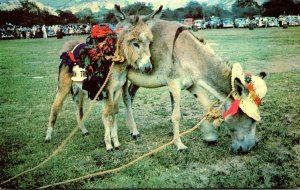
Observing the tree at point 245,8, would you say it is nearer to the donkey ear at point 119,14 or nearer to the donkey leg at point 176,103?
the donkey leg at point 176,103

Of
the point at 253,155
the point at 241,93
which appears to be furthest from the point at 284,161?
the point at 241,93

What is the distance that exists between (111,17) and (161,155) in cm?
171

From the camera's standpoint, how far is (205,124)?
14.0 feet

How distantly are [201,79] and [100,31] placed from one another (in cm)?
131

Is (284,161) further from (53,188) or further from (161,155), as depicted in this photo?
(53,188)

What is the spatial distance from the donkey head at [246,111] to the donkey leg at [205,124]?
30 cm

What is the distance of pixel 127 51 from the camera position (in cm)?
407

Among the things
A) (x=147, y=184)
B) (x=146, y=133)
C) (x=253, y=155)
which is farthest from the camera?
(x=146, y=133)

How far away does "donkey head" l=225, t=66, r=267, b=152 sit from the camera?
3.72 meters

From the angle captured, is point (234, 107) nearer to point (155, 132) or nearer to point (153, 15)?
point (155, 132)

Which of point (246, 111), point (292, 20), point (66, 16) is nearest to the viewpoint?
point (246, 111)

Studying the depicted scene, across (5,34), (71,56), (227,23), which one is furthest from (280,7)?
(5,34)

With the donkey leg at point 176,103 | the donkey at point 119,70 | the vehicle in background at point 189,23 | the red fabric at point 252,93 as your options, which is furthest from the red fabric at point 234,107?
the vehicle in background at point 189,23

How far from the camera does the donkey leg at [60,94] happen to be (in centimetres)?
436
